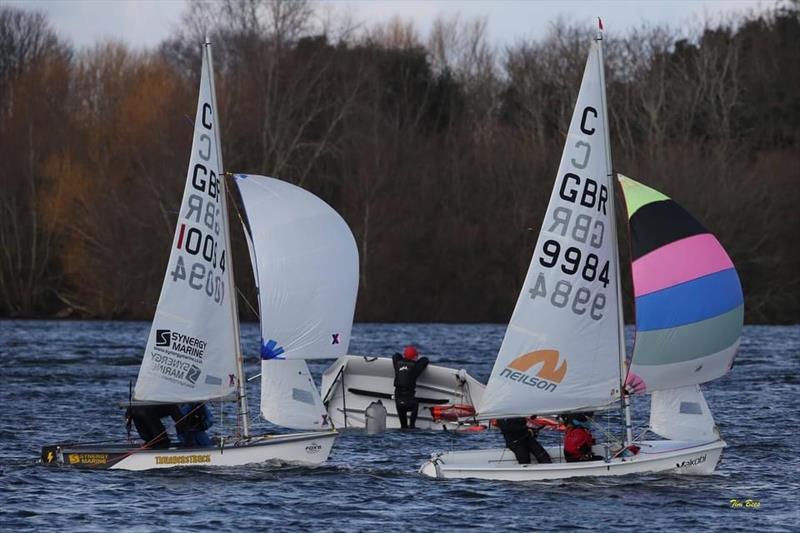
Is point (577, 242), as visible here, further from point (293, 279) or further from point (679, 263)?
point (293, 279)

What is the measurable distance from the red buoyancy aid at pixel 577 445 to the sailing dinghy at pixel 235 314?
3365 millimetres

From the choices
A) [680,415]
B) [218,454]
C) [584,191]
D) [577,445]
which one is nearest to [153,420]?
[218,454]

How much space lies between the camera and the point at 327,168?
76.8m

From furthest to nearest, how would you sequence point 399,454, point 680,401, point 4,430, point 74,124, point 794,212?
point 74,124, point 794,212, point 4,430, point 399,454, point 680,401

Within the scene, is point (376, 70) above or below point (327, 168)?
above

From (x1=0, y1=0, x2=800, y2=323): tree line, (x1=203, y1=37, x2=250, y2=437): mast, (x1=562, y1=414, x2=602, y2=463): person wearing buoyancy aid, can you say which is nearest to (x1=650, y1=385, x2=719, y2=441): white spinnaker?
(x1=562, y1=414, x2=602, y2=463): person wearing buoyancy aid

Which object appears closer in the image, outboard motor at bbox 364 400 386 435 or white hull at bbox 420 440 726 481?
white hull at bbox 420 440 726 481

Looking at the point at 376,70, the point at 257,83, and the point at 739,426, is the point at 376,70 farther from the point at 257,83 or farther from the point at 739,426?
the point at 739,426

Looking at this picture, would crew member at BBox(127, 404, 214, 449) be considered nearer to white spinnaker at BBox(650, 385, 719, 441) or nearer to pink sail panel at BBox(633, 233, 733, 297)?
white spinnaker at BBox(650, 385, 719, 441)

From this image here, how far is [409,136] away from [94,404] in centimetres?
4809

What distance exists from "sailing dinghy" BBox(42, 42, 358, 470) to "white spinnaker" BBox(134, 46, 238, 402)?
0.05ft

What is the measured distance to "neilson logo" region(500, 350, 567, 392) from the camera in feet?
68.1

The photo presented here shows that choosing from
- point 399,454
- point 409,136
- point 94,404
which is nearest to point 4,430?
point 94,404

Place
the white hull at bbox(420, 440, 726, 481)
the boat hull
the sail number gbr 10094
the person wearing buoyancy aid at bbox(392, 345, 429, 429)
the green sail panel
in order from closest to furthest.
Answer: the green sail panel < the white hull at bbox(420, 440, 726, 481) < the sail number gbr 10094 < the boat hull < the person wearing buoyancy aid at bbox(392, 345, 429, 429)
